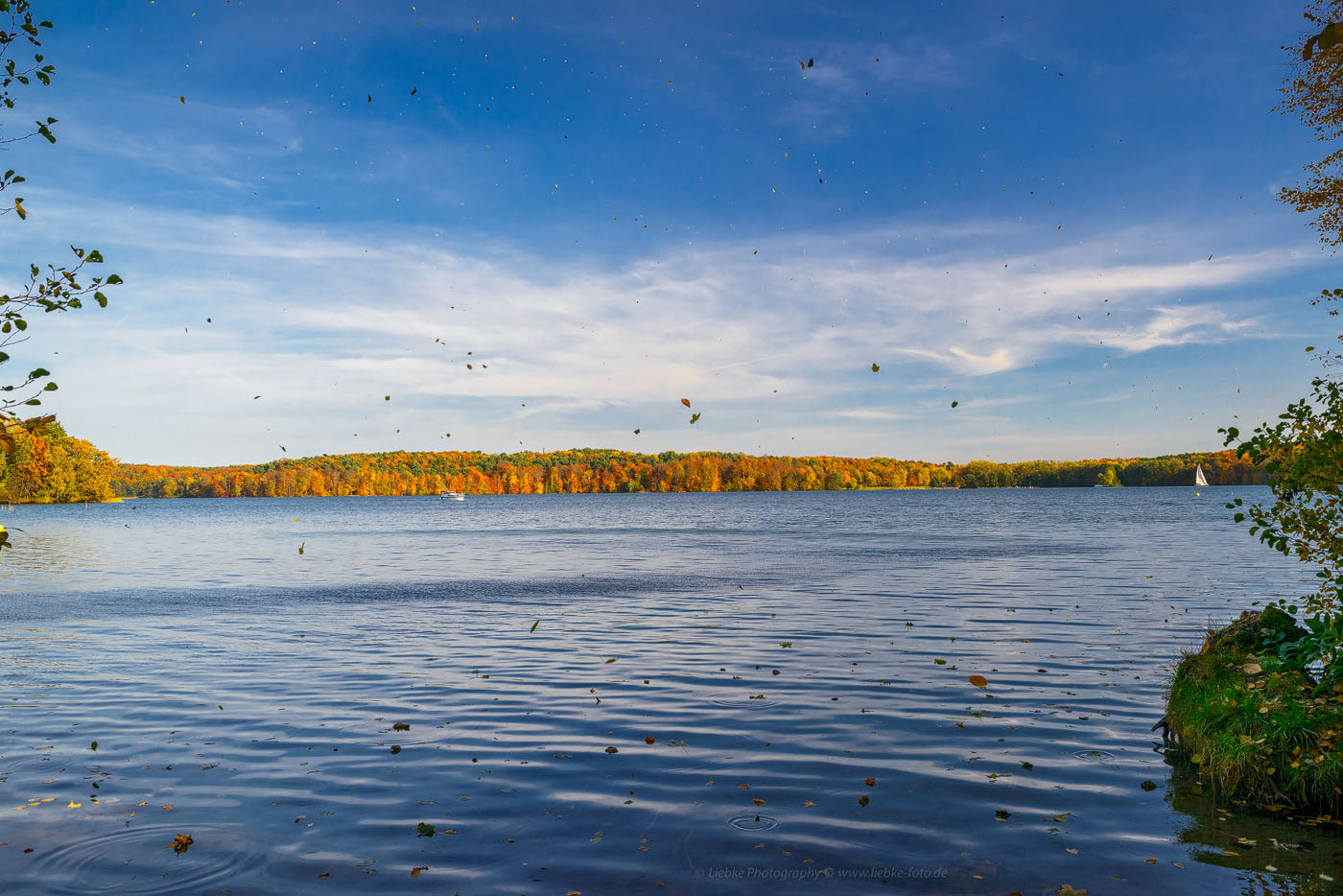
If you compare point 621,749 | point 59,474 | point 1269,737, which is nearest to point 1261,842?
point 1269,737

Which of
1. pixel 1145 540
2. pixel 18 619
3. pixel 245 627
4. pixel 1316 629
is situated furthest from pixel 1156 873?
pixel 1145 540

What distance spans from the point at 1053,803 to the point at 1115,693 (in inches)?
254

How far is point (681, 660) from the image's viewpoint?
18.4 m

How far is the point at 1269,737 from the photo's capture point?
9.51 meters

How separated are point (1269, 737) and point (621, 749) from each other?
7875 millimetres

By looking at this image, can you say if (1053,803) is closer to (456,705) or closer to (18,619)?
(456,705)

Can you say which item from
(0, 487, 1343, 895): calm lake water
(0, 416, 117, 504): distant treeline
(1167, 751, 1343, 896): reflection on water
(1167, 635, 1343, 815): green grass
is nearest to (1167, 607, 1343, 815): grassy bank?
(1167, 635, 1343, 815): green grass

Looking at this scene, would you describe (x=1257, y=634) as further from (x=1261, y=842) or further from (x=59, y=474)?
(x=59, y=474)

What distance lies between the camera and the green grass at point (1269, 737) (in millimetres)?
9164

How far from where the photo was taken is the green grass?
30.1ft

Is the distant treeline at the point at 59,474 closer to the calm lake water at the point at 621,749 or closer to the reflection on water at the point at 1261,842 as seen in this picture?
the calm lake water at the point at 621,749

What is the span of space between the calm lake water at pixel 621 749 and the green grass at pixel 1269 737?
51cm

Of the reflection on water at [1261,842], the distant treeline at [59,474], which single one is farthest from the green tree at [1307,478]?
the distant treeline at [59,474]

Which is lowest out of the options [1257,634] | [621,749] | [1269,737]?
[621,749]
